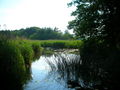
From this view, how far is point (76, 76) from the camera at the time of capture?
7664 mm

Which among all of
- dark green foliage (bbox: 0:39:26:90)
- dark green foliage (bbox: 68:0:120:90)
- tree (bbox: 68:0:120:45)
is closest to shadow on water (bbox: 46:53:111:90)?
dark green foliage (bbox: 68:0:120:90)

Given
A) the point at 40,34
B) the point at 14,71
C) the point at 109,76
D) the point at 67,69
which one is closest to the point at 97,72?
the point at 109,76

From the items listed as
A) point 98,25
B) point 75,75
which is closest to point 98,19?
point 98,25

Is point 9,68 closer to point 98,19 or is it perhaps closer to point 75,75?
point 75,75

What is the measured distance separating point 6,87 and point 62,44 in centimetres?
1942

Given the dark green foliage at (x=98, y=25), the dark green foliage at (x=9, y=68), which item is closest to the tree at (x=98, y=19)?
the dark green foliage at (x=98, y=25)

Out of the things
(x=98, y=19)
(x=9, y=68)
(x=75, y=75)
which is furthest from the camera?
(x=98, y=19)

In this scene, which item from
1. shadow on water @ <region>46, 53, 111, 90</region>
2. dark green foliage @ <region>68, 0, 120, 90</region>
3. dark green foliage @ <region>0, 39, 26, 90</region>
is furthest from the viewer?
dark green foliage @ <region>68, 0, 120, 90</region>

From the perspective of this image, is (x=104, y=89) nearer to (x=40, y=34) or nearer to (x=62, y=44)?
(x=62, y=44)

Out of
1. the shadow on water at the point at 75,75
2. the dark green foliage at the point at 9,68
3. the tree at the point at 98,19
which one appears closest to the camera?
the dark green foliage at the point at 9,68

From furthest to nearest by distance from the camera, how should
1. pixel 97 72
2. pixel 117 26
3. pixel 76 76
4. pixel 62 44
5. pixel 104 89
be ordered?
1. pixel 62 44
2. pixel 117 26
3. pixel 76 76
4. pixel 97 72
5. pixel 104 89

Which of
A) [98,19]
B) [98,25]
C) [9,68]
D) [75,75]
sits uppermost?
[98,19]

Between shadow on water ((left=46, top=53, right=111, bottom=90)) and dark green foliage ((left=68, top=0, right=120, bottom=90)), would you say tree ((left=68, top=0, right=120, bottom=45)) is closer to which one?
dark green foliage ((left=68, top=0, right=120, bottom=90))

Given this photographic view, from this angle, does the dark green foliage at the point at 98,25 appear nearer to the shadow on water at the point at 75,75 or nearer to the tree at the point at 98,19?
the tree at the point at 98,19
